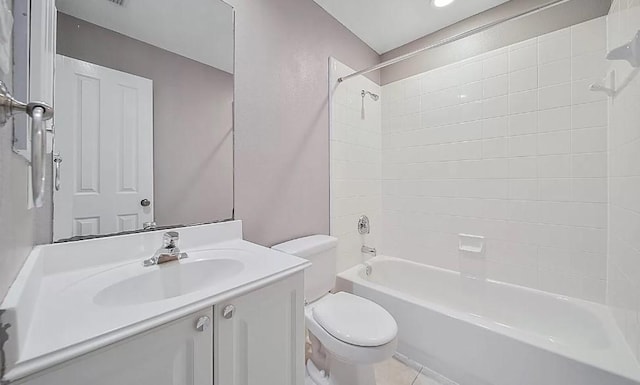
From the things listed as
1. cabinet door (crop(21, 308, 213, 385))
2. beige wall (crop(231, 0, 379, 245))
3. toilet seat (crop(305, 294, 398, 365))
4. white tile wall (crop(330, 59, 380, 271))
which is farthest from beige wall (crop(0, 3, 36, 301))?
white tile wall (crop(330, 59, 380, 271))

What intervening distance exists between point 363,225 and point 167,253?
1.50 m

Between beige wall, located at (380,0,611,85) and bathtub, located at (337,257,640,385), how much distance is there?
65.8 inches

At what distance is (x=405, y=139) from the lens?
7.25ft

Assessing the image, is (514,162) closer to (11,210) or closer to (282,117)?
(282,117)

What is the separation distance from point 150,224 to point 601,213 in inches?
93.0

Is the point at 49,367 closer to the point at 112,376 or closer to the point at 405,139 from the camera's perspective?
the point at 112,376

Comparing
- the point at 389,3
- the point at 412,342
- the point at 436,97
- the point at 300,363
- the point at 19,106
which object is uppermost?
the point at 389,3

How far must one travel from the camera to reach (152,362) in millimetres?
578

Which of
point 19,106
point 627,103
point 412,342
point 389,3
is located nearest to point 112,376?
point 19,106

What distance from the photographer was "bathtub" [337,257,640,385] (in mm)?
1079

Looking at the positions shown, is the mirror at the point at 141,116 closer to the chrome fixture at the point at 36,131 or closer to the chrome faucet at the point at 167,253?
the chrome faucet at the point at 167,253

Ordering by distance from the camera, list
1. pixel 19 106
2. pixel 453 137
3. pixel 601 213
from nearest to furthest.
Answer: pixel 19 106 < pixel 601 213 < pixel 453 137

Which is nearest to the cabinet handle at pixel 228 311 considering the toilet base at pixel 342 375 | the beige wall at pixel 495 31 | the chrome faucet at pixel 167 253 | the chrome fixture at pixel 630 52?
the chrome faucet at pixel 167 253

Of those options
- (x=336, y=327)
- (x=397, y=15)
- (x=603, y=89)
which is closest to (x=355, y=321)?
(x=336, y=327)
